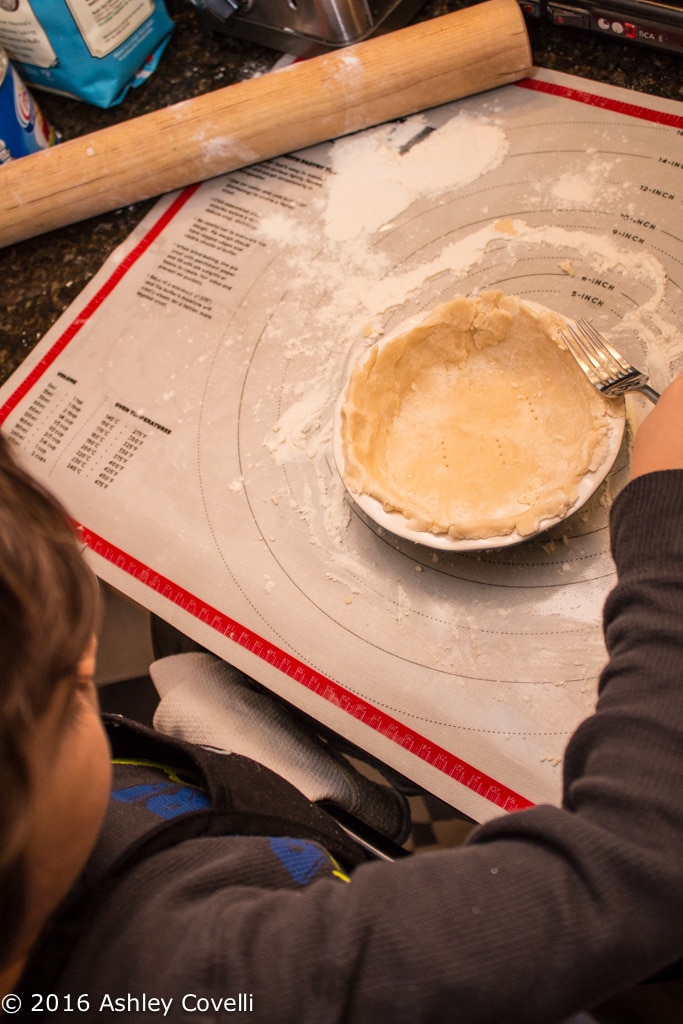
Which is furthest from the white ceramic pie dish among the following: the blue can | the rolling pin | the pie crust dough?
the blue can

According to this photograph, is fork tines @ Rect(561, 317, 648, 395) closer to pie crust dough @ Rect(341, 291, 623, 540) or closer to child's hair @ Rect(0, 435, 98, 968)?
pie crust dough @ Rect(341, 291, 623, 540)

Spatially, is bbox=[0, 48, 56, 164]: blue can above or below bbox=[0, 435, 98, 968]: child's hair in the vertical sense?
above

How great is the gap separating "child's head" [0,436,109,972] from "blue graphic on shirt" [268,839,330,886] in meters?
0.17

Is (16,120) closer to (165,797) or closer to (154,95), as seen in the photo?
(154,95)

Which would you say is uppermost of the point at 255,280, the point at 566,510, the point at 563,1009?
the point at 255,280

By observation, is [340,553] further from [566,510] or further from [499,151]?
[499,151]

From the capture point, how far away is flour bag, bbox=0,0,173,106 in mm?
991

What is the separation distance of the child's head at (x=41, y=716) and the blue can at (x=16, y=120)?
765 mm

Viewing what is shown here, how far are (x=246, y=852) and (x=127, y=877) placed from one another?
9 cm

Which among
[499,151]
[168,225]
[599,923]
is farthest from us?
[168,225]

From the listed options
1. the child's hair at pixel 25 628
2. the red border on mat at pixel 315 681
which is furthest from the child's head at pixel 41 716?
the red border on mat at pixel 315 681

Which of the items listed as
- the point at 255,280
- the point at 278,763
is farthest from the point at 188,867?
the point at 255,280

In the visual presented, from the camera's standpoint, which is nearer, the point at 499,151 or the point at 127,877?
the point at 127,877

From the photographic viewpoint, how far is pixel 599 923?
1.49 feet
